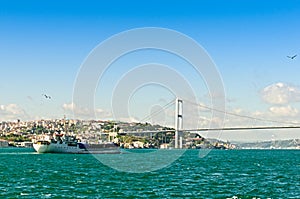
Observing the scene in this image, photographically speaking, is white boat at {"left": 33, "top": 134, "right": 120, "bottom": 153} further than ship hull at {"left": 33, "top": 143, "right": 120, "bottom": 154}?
Yes

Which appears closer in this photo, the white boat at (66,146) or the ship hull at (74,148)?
the ship hull at (74,148)

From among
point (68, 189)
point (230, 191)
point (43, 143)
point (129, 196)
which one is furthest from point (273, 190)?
point (43, 143)

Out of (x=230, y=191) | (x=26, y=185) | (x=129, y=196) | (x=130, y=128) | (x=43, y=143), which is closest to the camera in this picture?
(x=129, y=196)

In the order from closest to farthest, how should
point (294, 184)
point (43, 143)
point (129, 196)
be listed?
point (129, 196)
point (294, 184)
point (43, 143)

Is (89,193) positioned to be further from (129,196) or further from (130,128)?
(130,128)

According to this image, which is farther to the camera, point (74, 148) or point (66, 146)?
point (74, 148)

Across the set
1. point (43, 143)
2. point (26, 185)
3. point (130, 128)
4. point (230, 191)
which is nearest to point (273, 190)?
point (230, 191)

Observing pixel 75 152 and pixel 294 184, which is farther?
pixel 75 152

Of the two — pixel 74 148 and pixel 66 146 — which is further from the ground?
pixel 66 146
